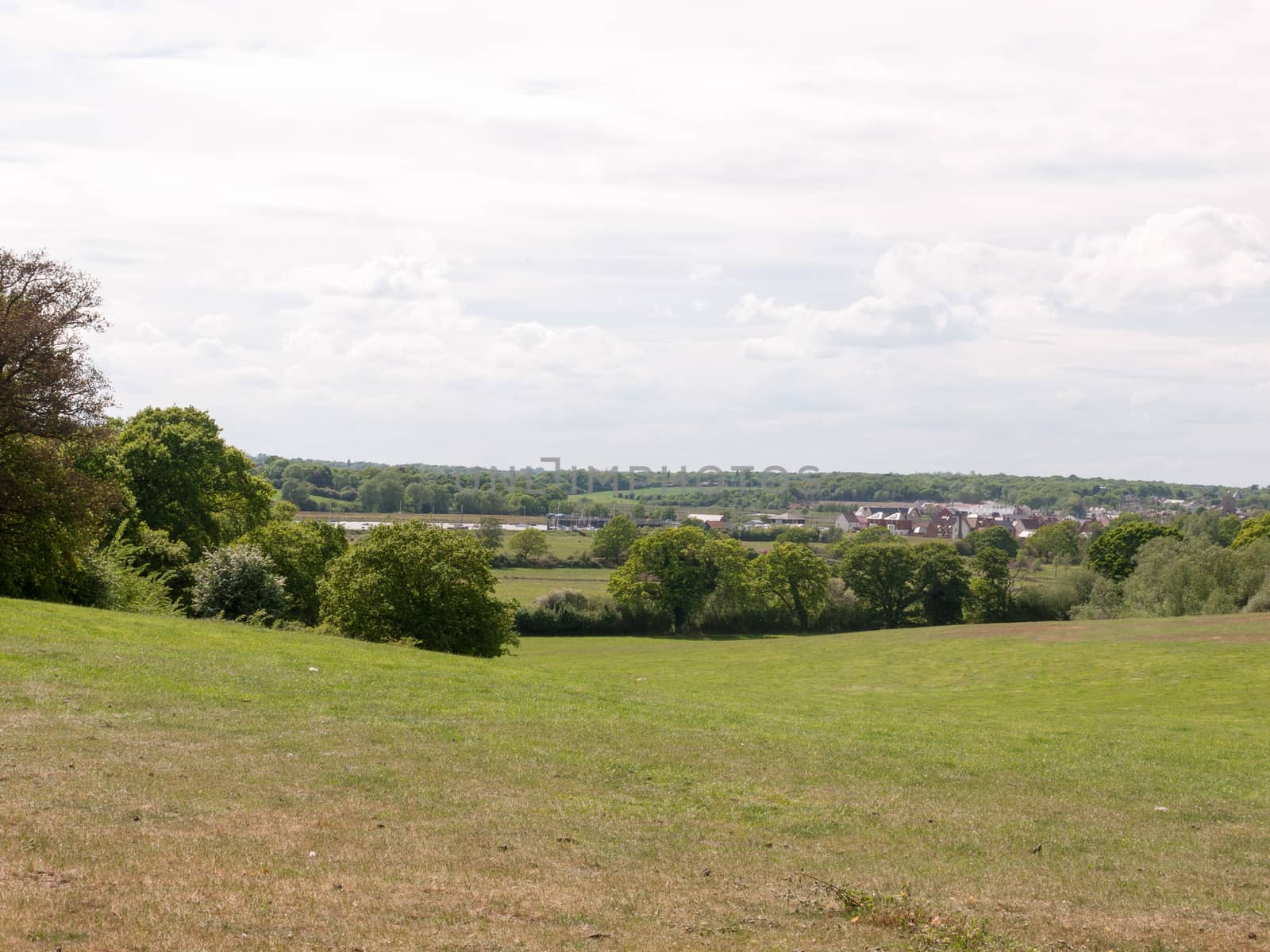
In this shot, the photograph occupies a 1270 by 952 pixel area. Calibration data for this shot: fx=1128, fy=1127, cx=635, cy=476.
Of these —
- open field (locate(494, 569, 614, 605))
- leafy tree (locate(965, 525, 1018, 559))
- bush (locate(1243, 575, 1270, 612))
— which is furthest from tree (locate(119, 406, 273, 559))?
leafy tree (locate(965, 525, 1018, 559))

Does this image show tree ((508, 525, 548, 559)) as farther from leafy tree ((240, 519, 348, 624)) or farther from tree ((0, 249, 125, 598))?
tree ((0, 249, 125, 598))

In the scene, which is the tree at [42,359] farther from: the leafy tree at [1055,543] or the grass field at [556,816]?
the leafy tree at [1055,543]

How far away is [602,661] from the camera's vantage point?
3147 inches

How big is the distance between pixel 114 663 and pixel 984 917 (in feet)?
67.4

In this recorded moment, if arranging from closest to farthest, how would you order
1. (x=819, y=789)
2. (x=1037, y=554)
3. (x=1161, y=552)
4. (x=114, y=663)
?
(x=819, y=789), (x=114, y=663), (x=1161, y=552), (x=1037, y=554)

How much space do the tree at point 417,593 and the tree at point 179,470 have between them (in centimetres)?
1352

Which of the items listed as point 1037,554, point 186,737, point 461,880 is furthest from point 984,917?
point 1037,554

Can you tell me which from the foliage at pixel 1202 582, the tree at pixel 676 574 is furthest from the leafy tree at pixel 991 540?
the foliage at pixel 1202 582

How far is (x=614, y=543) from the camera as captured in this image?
159750mm

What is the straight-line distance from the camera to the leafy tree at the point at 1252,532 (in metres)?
105

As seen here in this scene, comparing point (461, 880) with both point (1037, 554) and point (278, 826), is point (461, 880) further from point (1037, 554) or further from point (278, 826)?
point (1037, 554)

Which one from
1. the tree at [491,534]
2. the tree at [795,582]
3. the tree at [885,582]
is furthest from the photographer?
the tree at [491,534]

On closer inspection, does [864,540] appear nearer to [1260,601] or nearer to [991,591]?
[991,591]

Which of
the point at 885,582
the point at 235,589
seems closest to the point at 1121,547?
the point at 885,582
